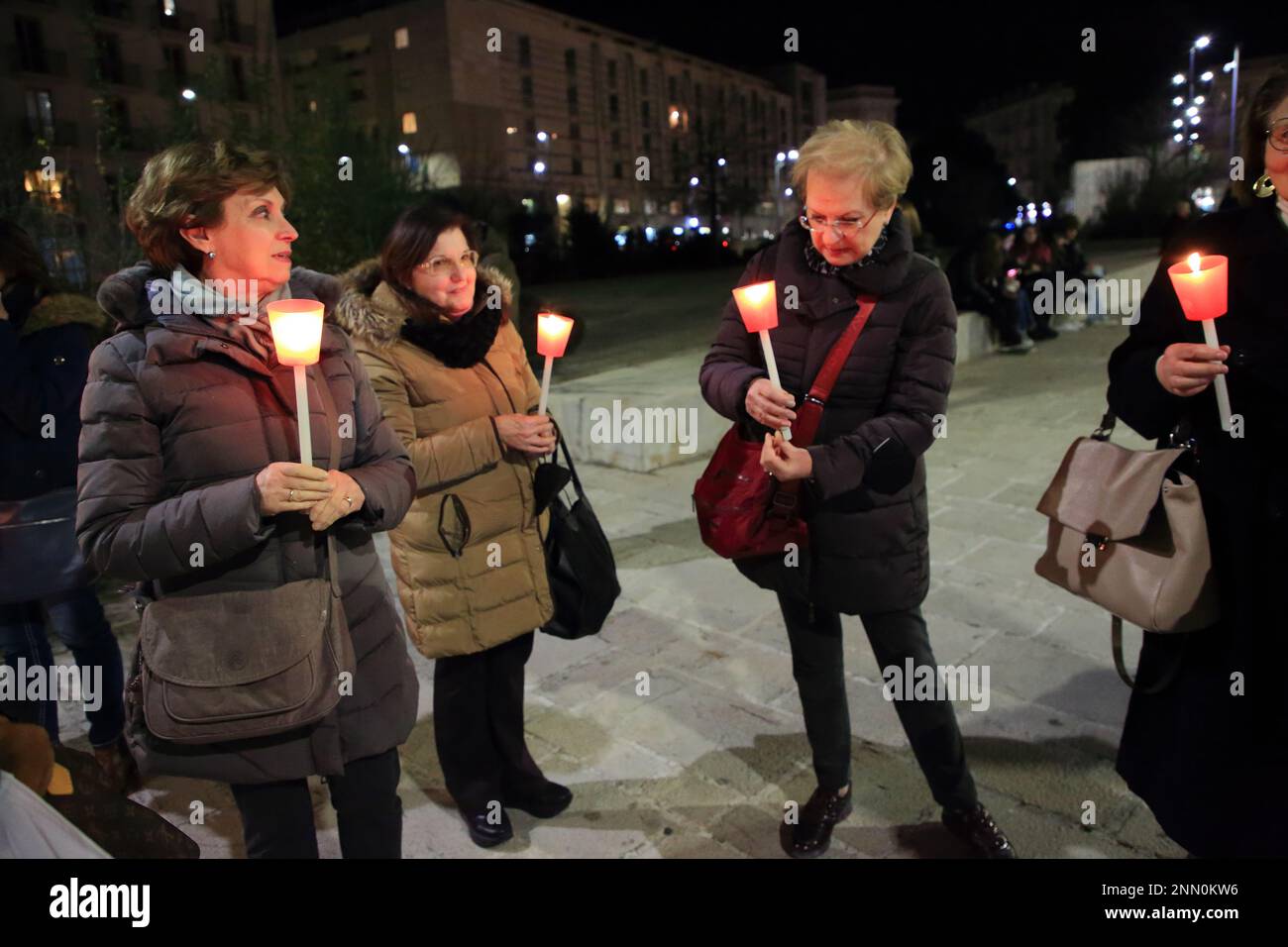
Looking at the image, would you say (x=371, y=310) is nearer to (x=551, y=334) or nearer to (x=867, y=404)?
(x=551, y=334)

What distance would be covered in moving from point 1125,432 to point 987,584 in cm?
342

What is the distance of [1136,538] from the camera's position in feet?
6.33

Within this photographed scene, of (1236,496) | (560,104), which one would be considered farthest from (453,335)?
(560,104)

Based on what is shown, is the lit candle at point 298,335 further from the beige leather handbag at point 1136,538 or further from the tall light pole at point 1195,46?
the tall light pole at point 1195,46

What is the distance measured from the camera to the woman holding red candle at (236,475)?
1.76 m

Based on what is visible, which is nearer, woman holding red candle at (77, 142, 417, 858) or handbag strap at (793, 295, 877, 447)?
woman holding red candle at (77, 142, 417, 858)

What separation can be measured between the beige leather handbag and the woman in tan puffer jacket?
137cm

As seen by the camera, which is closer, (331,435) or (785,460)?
(331,435)

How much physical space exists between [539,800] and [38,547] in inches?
67.6

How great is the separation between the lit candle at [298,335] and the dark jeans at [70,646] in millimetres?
1822

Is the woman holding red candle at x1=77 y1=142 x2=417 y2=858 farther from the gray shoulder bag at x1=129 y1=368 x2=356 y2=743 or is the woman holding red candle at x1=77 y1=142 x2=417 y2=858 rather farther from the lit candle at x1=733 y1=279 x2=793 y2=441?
the lit candle at x1=733 y1=279 x2=793 y2=441

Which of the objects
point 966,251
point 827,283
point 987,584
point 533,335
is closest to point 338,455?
point 827,283

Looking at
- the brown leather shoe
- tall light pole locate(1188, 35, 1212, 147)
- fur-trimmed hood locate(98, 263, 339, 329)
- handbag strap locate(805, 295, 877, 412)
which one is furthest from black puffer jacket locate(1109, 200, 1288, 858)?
tall light pole locate(1188, 35, 1212, 147)

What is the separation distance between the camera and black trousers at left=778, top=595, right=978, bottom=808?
2451 millimetres
